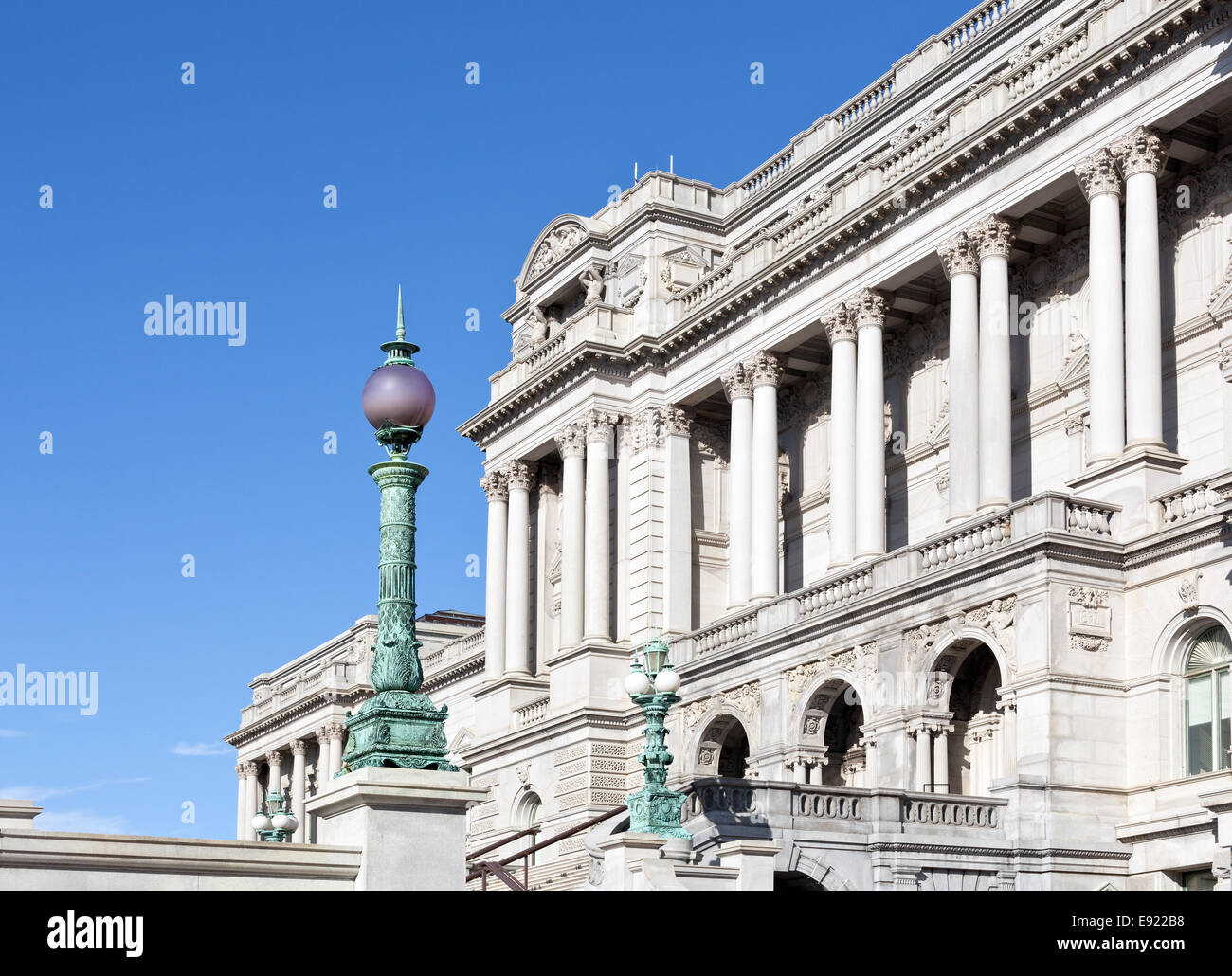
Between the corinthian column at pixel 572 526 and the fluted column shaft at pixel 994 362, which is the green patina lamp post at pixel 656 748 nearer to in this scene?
the fluted column shaft at pixel 994 362

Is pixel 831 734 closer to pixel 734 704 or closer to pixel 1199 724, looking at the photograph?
pixel 734 704

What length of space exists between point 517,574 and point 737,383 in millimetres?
11058

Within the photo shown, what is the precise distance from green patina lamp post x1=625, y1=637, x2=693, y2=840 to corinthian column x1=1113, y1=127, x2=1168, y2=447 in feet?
42.8

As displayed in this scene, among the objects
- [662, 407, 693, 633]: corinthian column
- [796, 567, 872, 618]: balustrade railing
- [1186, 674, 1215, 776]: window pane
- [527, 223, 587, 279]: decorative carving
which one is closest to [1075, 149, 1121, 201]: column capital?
[796, 567, 872, 618]: balustrade railing

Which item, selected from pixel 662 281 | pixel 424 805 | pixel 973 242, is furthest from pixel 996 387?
pixel 424 805

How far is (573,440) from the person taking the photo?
56281 mm

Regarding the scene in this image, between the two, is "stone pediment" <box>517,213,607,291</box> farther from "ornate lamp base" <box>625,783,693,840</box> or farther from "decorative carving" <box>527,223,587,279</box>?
"ornate lamp base" <box>625,783,693,840</box>

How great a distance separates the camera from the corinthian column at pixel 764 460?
50.3 m

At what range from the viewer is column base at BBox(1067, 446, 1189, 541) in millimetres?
35500

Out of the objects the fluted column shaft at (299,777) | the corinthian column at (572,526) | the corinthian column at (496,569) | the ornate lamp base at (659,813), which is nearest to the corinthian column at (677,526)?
the corinthian column at (572,526)

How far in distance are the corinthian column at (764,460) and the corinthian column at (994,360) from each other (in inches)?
342
